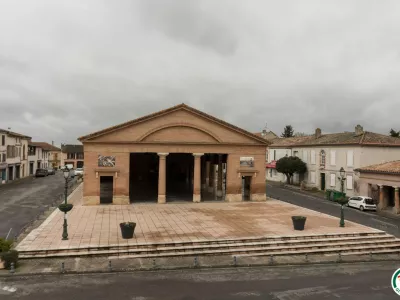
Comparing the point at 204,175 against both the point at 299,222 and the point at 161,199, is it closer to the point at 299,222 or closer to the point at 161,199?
the point at 161,199

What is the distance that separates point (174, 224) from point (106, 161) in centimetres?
1060

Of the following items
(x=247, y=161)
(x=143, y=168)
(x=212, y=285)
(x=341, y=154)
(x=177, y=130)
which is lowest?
(x=212, y=285)

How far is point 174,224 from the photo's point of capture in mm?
21766

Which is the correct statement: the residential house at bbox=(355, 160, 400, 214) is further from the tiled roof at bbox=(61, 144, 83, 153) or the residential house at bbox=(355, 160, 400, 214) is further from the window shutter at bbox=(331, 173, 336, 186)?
the tiled roof at bbox=(61, 144, 83, 153)

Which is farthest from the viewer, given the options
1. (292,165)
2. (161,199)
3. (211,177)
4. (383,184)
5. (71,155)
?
(71,155)

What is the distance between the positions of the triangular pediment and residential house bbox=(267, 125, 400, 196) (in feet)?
45.3

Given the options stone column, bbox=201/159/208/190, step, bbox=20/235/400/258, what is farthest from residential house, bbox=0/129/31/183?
step, bbox=20/235/400/258

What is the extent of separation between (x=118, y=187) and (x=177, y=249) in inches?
Answer: 550

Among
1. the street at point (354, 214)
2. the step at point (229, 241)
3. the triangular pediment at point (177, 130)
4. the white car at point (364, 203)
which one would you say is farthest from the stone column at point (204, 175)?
the step at point (229, 241)

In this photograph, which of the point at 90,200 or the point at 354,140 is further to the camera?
the point at 354,140

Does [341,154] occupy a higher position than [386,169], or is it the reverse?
[341,154]

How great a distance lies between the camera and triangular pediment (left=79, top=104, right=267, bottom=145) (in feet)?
97.3

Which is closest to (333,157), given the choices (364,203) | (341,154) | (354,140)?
(341,154)

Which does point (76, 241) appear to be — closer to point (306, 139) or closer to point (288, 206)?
point (288, 206)
